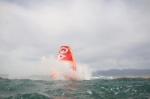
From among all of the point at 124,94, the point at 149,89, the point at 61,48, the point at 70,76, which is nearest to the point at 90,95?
the point at 124,94

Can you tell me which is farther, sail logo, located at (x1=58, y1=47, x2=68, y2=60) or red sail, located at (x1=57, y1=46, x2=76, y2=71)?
sail logo, located at (x1=58, y1=47, x2=68, y2=60)

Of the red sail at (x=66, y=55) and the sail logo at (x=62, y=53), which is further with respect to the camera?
the sail logo at (x=62, y=53)

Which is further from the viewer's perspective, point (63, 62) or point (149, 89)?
point (63, 62)

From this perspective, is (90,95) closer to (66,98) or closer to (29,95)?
(66,98)

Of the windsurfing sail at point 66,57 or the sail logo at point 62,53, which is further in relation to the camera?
the sail logo at point 62,53

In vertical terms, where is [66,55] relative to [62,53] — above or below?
below

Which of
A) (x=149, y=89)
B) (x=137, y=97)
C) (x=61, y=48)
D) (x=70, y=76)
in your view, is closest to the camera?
(x=137, y=97)

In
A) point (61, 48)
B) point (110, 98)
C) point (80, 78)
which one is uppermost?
point (61, 48)

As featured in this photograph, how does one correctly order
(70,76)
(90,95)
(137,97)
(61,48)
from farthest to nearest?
(61,48) → (70,76) → (90,95) → (137,97)

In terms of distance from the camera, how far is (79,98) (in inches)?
710

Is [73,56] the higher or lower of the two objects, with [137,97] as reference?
higher

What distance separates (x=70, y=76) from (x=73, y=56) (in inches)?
181

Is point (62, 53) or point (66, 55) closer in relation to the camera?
point (66, 55)

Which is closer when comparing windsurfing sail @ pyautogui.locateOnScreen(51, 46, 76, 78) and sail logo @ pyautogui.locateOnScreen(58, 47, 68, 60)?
windsurfing sail @ pyautogui.locateOnScreen(51, 46, 76, 78)
